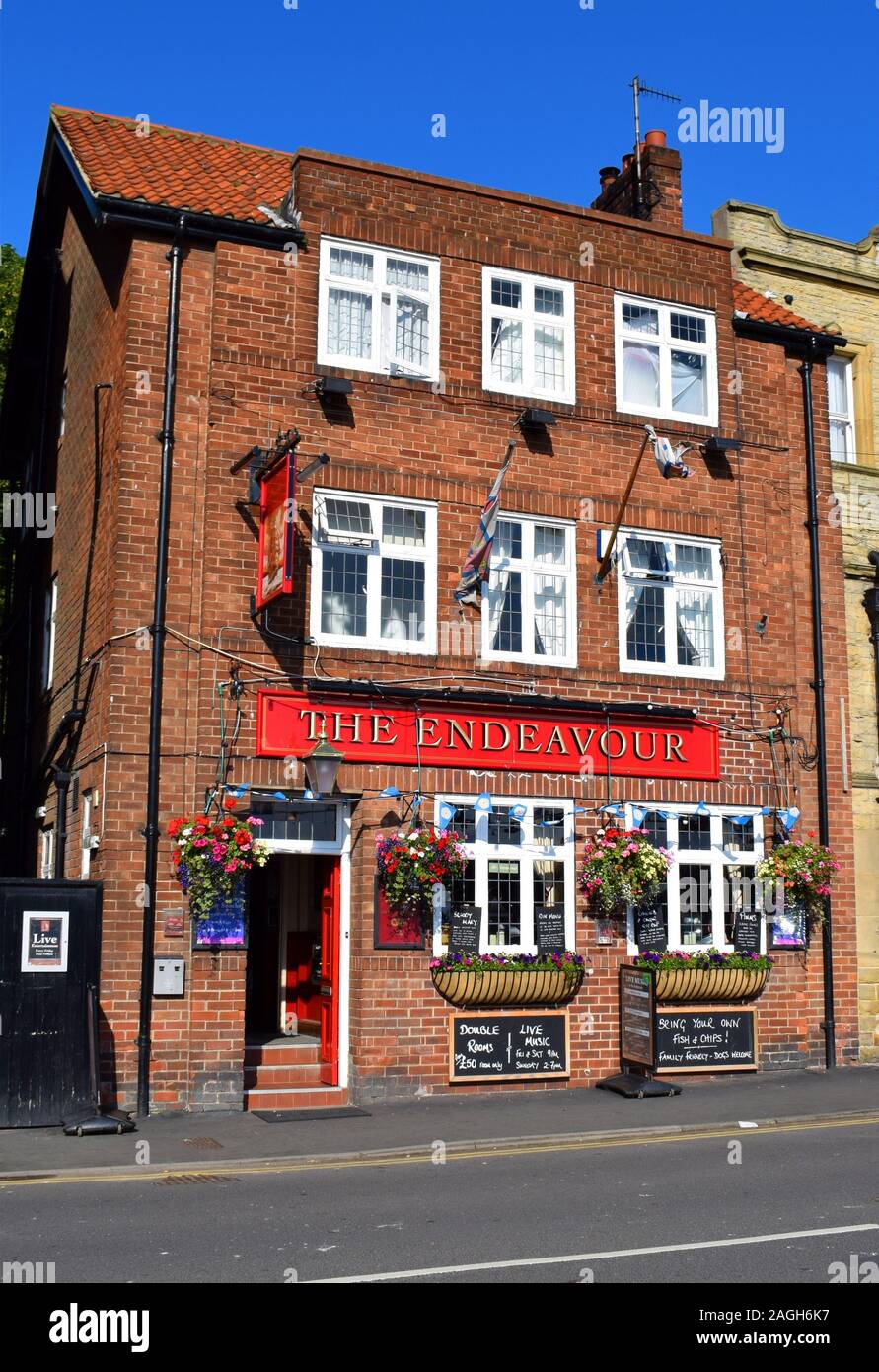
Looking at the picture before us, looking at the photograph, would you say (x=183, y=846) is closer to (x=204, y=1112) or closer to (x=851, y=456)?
(x=204, y=1112)

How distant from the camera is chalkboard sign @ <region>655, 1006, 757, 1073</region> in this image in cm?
1639

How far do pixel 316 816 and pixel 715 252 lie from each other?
9493mm

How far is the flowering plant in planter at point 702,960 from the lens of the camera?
1634 cm

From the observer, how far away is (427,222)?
55.3ft

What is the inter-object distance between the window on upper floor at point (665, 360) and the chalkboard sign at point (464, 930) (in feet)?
22.5

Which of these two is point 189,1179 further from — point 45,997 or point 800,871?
point 800,871

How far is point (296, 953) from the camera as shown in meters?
17.6

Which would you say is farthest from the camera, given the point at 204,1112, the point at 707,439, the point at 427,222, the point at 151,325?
the point at 707,439

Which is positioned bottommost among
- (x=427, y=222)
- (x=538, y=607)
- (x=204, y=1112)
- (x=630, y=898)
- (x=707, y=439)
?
(x=204, y=1112)

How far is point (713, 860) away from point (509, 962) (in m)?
3.20

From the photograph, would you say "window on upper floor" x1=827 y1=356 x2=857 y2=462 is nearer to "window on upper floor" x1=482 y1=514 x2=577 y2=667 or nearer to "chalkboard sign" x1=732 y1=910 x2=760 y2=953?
"window on upper floor" x1=482 y1=514 x2=577 y2=667

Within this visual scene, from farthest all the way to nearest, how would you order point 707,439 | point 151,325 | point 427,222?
point 707,439 < point 427,222 < point 151,325

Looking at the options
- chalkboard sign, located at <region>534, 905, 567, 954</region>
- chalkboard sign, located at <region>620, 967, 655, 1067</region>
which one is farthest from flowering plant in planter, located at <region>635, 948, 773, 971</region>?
chalkboard sign, located at <region>534, 905, 567, 954</region>
